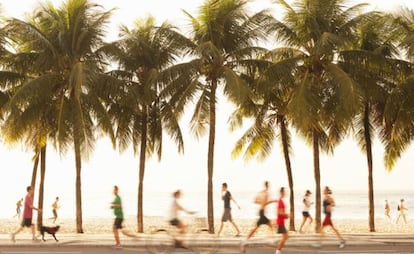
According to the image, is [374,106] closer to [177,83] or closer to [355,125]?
[355,125]

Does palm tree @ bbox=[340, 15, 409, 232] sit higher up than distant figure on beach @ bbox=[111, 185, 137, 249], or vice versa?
palm tree @ bbox=[340, 15, 409, 232]

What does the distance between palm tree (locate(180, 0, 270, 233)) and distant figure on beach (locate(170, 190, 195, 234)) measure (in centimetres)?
995

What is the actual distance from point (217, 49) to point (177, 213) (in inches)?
461

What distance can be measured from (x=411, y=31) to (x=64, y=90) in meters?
14.9

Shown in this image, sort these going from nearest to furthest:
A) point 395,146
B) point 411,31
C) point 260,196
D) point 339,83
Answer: point 260,196
point 339,83
point 411,31
point 395,146

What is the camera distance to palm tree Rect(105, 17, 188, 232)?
26.5 m

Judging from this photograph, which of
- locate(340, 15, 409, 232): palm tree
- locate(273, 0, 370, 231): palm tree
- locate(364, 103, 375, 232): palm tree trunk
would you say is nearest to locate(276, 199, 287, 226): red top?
locate(273, 0, 370, 231): palm tree

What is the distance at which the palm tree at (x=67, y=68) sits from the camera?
981 inches

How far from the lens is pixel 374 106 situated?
94.2 ft

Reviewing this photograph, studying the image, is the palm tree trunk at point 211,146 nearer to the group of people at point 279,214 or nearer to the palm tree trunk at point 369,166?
the group of people at point 279,214

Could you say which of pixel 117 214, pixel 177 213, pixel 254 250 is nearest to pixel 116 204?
pixel 117 214

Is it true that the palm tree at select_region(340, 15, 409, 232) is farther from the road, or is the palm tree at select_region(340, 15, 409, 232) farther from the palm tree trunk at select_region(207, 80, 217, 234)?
the road

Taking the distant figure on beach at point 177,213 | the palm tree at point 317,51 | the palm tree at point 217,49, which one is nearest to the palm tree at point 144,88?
the palm tree at point 217,49

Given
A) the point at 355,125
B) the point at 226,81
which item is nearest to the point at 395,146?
the point at 355,125
